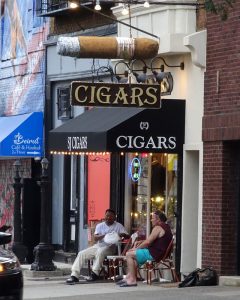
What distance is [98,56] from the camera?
1911 centimetres

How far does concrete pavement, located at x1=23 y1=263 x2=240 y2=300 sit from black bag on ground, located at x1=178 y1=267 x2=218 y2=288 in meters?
0.25

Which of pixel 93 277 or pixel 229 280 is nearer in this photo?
pixel 229 280

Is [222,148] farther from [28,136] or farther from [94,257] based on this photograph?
[28,136]

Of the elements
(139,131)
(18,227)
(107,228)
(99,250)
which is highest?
(139,131)

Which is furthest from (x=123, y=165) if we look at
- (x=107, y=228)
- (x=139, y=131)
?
(x=139, y=131)

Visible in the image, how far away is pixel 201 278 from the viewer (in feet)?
59.8

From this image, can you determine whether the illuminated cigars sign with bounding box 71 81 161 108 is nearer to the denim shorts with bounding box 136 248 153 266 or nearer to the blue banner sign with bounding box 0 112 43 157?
the denim shorts with bounding box 136 248 153 266

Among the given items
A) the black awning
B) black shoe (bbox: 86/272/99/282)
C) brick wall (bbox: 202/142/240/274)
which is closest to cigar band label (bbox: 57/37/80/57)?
the black awning

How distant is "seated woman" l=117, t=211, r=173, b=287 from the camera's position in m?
19.0

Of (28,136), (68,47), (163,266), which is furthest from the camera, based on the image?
(28,136)

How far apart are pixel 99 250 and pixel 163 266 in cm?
136

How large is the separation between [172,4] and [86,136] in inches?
124

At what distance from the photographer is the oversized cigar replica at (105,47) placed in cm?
1889

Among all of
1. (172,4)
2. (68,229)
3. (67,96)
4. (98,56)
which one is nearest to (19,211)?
(68,229)
